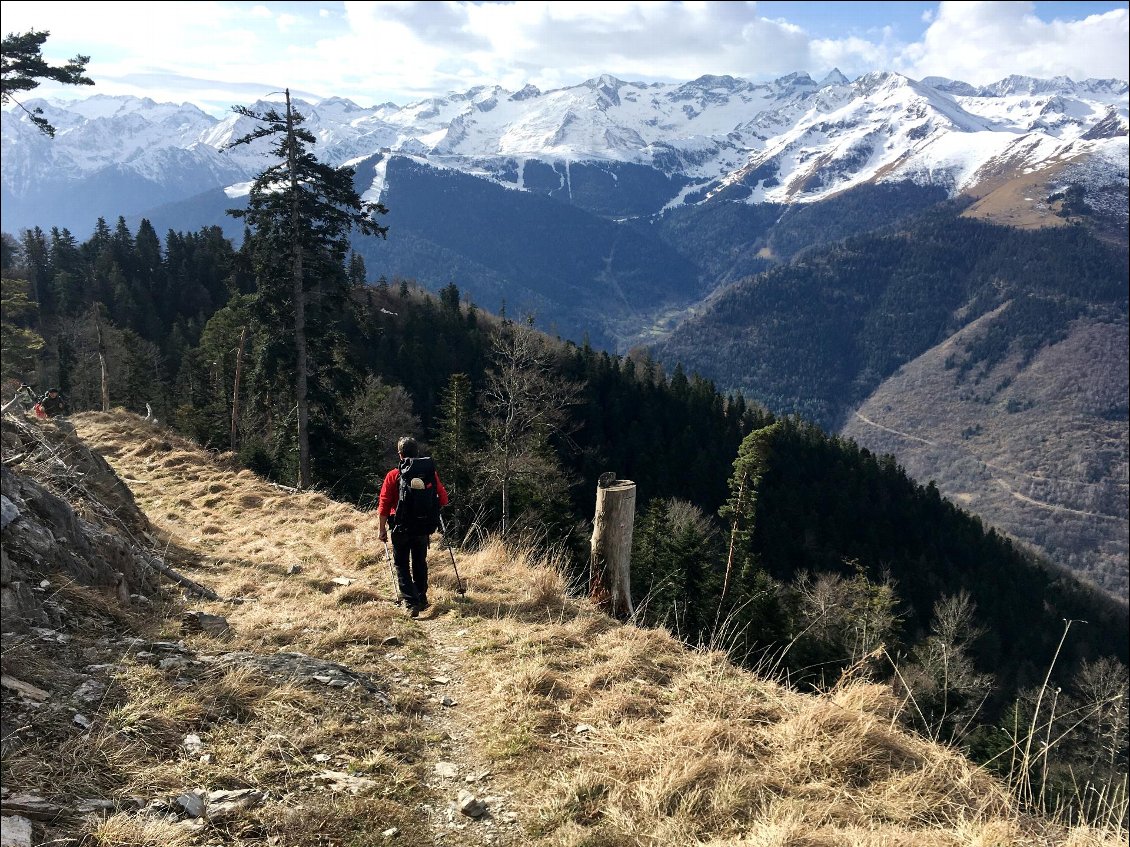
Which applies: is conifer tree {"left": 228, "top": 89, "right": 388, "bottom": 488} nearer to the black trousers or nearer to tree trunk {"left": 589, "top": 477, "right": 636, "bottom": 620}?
the black trousers

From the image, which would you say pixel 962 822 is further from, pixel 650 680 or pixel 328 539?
pixel 328 539

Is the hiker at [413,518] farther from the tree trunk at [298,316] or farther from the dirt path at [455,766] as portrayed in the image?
the tree trunk at [298,316]

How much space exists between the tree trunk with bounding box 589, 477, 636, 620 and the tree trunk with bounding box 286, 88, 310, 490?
13612 millimetres

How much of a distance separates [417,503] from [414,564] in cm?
74

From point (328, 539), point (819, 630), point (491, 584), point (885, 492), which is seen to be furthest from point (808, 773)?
point (885, 492)

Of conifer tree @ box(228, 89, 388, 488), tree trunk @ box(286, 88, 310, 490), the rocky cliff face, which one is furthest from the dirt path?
conifer tree @ box(228, 89, 388, 488)

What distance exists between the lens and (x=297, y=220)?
64.8ft

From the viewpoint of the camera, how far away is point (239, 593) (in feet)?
26.5

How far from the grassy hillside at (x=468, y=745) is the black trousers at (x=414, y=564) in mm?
798

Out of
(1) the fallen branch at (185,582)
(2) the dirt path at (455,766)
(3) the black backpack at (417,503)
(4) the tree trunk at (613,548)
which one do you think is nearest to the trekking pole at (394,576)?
(3) the black backpack at (417,503)

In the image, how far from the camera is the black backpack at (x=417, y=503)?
782cm

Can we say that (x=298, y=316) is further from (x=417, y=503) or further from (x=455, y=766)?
(x=455, y=766)

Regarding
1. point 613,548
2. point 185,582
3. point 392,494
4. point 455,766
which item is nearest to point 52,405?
point 185,582

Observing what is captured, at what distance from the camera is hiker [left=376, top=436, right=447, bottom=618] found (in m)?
7.81
